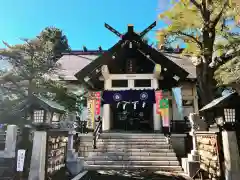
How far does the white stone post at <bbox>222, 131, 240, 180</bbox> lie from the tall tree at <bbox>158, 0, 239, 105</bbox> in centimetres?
478

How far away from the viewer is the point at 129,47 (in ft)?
48.3

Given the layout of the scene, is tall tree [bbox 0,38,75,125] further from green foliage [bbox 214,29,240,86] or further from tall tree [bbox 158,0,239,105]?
green foliage [bbox 214,29,240,86]

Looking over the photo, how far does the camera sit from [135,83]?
1504cm

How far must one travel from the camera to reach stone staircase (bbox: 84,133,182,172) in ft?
31.3

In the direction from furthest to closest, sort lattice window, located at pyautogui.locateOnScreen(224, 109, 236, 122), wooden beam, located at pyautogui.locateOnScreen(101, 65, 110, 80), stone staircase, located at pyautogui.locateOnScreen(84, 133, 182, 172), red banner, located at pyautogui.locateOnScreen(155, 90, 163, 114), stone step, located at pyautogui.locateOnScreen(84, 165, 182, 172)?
wooden beam, located at pyautogui.locateOnScreen(101, 65, 110, 80)
red banner, located at pyautogui.locateOnScreen(155, 90, 163, 114)
stone staircase, located at pyautogui.locateOnScreen(84, 133, 182, 172)
stone step, located at pyautogui.locateOnScreen(84, 165, 182, 172)
lattice window, located at pyautogui.locateOnScreen(224, 109, 236, 122)

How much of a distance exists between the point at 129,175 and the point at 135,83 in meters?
7.83

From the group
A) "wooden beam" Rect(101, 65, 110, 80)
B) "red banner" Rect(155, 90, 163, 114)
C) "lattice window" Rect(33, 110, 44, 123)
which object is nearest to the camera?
"lattice window" Rect(33, 110, 44, 123)

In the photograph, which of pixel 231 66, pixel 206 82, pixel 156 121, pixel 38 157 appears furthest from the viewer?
pixel 156 121

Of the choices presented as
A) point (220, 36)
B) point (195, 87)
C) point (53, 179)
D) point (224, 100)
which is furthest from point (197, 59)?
point (53, 179)

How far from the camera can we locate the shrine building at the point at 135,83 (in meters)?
14.0

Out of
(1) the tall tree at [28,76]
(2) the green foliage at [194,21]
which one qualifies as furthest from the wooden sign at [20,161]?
(2) the green foliage at [194,21]

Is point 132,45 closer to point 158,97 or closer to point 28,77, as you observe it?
point 158,97

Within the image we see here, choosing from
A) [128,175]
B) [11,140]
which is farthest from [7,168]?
[128,175]

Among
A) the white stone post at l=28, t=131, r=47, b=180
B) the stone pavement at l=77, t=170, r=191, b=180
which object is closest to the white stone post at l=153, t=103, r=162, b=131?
the stone pavement at l=77, t=170, r=191, b=180
